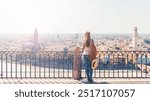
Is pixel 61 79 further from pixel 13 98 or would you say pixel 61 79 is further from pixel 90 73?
pixel 13 98

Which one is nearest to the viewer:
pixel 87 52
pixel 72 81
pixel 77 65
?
pixel 87 52

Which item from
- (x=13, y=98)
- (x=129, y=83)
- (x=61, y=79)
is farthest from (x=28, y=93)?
(x=129, y=83)

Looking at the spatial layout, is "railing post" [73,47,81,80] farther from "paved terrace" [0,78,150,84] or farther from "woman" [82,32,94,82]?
"woman" [82,32,94,82]

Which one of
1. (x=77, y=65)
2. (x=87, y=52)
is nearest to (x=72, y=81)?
(x=77, y=65)

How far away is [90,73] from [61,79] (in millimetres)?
1076

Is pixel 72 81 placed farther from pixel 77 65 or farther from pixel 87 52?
pixel 87 52

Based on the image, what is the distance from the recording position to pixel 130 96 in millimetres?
8414

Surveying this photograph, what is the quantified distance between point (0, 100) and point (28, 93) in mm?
847

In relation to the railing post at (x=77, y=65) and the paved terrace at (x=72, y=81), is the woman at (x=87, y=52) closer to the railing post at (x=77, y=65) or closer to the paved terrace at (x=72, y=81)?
the paved terrace at (x=72, y=81)

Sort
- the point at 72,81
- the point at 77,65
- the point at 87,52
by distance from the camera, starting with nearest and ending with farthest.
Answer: the point at 87,52 → the point at 72,81 → the point at 77,65

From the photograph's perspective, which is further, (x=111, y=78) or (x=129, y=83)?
(x=111, y=78)

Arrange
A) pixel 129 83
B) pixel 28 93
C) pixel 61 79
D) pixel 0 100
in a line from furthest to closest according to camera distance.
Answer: pixel 61 79
pixel 129 83
pixel 28 93
pixel 0 100

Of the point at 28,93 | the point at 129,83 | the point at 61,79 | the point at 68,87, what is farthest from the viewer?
the point at 61,79

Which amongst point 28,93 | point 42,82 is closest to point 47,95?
point 28,93
